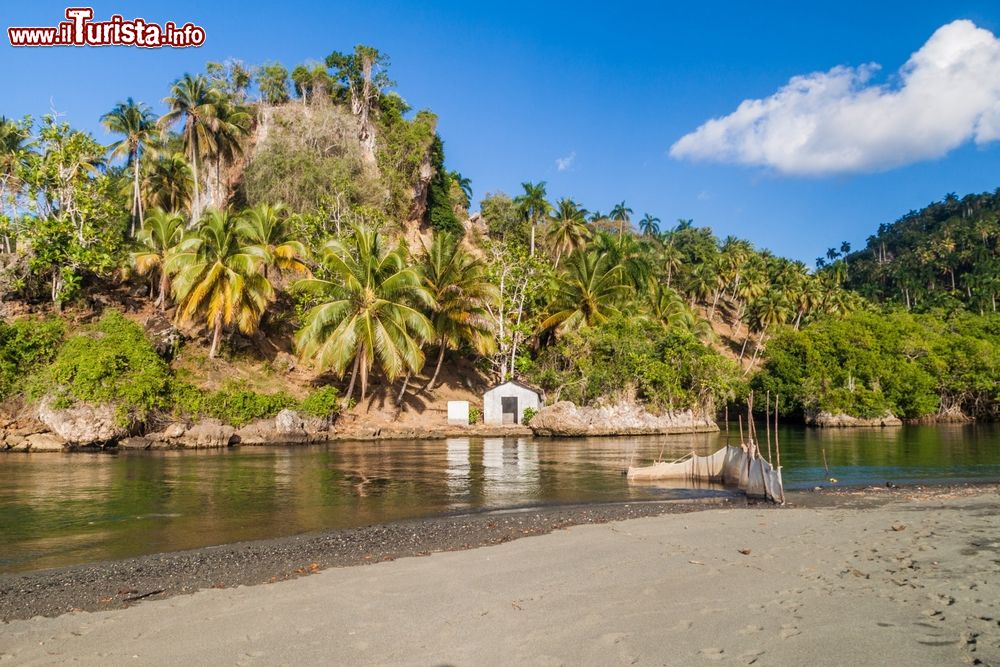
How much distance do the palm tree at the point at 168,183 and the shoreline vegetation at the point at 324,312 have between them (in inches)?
6.3

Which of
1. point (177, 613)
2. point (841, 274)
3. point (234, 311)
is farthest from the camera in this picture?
point (841, 274)

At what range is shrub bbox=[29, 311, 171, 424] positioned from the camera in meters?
30.1

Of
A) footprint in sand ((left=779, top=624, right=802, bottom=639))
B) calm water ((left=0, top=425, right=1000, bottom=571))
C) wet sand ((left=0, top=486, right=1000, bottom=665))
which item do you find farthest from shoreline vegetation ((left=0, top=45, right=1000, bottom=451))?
footprint in sand ((left=779, top=624, right=802, bottom=639))

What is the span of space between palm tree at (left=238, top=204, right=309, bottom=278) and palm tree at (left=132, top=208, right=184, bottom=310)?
392 centimetres

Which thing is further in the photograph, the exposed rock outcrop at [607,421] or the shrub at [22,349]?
the exposed rock outcrop at [607,421]

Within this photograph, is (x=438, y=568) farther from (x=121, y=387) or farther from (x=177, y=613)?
(x=121, y=387)

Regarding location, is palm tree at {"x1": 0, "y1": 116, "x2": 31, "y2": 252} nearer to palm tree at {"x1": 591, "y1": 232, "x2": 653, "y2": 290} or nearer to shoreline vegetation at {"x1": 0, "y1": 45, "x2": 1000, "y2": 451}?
shoreline vegetation at {"x1": 0, "y1": 45, "x2": 1000, "y2": 451}

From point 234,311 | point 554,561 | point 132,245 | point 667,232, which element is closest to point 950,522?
point 554,561

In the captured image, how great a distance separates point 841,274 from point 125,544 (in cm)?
9195

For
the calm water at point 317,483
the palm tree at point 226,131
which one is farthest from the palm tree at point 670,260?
the palm tree at point 226,131

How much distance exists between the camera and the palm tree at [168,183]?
46094 millimetres

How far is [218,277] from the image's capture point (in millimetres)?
35156

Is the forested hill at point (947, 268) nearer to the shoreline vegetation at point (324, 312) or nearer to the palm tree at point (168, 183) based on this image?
the shoreline vegetation at point (324, 312)

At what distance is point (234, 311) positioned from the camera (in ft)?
117
